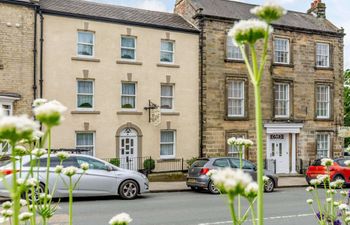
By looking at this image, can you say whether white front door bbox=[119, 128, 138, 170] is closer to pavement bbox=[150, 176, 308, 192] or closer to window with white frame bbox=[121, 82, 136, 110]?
window with white frame bbox=[121, 82, 136, 110]

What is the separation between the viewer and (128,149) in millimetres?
22297

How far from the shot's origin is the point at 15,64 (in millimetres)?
19422

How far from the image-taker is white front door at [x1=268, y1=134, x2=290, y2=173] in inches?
1042

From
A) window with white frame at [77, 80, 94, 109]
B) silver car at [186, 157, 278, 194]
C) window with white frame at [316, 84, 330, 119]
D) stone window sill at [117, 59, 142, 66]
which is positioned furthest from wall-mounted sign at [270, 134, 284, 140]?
window with white frame at [77, 80, 94, 109]

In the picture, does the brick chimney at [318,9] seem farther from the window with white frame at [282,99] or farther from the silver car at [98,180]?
the silver car at [98,180]

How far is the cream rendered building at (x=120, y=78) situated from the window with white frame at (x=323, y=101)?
909cm

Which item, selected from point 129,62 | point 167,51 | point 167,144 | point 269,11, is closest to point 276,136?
point 167,144

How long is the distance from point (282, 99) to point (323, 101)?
3.50 m

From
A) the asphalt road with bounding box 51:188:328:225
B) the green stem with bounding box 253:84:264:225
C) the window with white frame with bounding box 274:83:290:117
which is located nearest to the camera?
the green stem with bounding box 253:84:264:225

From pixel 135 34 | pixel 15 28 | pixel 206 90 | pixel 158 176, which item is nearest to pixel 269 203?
pixel 158 176

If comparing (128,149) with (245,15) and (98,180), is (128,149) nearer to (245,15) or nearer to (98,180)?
(98,180)

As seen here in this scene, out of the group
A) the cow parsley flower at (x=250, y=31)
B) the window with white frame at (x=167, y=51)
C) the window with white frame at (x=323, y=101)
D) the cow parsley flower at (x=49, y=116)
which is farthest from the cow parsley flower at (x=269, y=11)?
the window with white frame at (x=323, y=101)

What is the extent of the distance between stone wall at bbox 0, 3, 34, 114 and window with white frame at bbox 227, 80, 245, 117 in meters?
11.2

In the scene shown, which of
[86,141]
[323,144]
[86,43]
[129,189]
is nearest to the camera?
[129,189]
